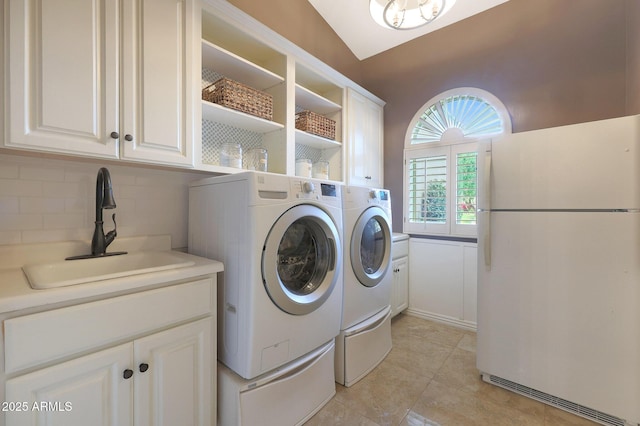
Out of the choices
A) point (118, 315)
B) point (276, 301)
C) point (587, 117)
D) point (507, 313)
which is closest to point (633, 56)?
point (587, 117)

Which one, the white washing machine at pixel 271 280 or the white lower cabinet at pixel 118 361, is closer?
the white lower cabinet at pixel 118 361

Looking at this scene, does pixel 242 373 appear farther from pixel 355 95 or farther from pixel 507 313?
pixel 355 95

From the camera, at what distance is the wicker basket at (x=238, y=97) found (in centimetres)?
164

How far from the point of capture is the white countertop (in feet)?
2.60

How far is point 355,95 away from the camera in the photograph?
2633 mm

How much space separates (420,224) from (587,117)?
4.99 ft

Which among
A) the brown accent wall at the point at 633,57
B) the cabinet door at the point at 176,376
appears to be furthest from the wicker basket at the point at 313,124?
the brown accent wall at the point at 633,57

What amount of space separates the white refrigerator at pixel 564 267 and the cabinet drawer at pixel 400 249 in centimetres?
87

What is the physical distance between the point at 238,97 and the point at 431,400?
221 centimetres

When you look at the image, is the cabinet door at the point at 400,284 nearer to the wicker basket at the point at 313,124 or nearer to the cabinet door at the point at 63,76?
the wicker basket at the point at 313,124

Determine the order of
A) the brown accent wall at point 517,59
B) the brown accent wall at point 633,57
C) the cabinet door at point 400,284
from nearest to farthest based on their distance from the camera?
the brown accent wall at point 633,57 → the brown accent wall at point 517,59 → the cabinet door at point 400,284

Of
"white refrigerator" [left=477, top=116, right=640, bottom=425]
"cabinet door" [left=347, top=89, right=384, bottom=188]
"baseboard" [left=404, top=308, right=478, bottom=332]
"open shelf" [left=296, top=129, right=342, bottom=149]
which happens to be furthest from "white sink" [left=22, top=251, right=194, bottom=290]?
"baseboard" [left=404, top=308, right=478, bottom=332]

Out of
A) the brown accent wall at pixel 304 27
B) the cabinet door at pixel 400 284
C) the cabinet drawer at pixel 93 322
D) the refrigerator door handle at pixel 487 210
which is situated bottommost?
the cabinet door at pixel 400 284

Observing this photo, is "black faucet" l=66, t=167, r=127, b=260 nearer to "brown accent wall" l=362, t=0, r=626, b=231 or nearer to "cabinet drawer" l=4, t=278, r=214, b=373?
"cabinet drawer" l=4, t=278, r=214, b=373
